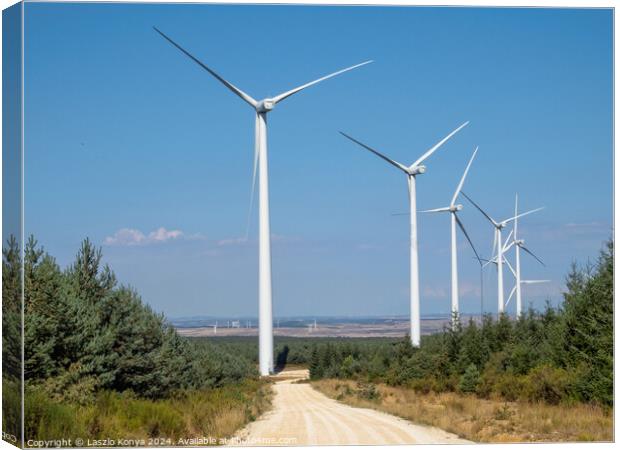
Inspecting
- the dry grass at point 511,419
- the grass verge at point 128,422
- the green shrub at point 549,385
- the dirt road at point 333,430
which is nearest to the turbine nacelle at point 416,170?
the dry grass at point 511,419

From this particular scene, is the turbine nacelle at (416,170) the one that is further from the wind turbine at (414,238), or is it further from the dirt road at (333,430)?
the dirt road at (333,430)

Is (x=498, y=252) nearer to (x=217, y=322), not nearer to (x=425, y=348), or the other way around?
(x=425, y=348)

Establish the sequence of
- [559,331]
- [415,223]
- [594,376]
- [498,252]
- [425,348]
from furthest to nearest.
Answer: [498,252] → [415,223] → [425,348] → [559,331] → [594,376]

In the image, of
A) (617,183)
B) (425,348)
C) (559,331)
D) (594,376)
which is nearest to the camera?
(617,183)

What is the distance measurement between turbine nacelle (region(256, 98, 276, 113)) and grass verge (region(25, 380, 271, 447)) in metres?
18.6

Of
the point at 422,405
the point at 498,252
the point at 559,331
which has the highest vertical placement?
the point at 498,252

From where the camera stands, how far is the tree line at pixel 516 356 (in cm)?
2606

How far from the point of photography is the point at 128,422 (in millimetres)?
20578

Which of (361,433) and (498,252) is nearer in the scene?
(361,433)

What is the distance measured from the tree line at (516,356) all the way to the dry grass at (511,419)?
3.54 feet

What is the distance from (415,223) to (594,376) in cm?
2108

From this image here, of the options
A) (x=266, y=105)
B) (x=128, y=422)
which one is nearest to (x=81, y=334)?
(x=128, y=422)

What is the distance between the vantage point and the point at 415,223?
45312 millimetres

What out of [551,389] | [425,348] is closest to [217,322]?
[551,389]
